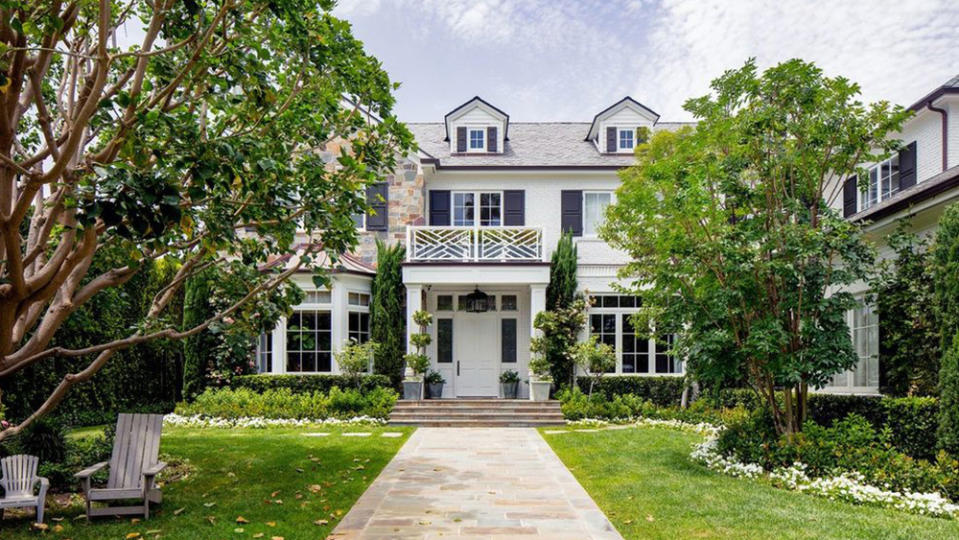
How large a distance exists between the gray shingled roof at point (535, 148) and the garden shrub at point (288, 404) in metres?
6.91

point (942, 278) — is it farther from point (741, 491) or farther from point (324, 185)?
point (324, 185)

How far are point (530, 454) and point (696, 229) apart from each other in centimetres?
454

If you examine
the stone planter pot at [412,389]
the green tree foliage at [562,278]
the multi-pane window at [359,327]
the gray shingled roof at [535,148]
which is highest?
the gray shingled roof at [535,148]

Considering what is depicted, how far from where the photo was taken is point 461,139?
20.1m

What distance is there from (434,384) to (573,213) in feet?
20.4

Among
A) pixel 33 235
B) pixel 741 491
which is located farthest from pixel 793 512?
pixel 33 235

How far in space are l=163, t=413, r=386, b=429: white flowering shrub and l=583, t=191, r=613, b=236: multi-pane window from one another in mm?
7965

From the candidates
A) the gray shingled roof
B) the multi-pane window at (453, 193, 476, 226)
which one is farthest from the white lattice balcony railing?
the gray shingled roof

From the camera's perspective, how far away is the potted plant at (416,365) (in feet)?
53.7

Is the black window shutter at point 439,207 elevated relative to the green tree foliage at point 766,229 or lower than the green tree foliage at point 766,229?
elevated

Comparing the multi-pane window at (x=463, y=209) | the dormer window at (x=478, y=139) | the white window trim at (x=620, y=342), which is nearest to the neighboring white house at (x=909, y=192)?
the white window trim at (x=620, y=342)

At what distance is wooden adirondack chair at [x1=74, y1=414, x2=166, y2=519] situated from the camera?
6703mm

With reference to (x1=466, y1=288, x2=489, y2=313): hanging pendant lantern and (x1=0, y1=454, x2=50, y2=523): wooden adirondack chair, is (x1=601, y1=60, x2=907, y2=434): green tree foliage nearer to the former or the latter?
(x1=466, y1=288, x2=489, y2=313): hanging pendant lantern

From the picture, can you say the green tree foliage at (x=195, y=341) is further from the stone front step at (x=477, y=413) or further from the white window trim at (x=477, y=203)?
the white window trim at (x=477, y=203)
